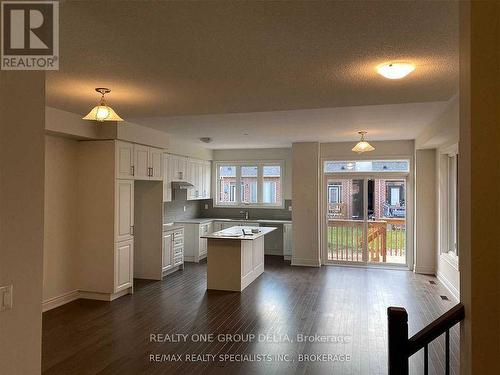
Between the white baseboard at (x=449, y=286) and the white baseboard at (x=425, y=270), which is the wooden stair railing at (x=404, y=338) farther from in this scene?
the white baseboard at (x=425, y=270)

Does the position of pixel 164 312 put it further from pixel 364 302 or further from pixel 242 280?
pixel 364 302

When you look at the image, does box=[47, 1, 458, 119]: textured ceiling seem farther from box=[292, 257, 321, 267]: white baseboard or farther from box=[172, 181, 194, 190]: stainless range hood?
box=[292, 257, 321, 267]: white baseboard

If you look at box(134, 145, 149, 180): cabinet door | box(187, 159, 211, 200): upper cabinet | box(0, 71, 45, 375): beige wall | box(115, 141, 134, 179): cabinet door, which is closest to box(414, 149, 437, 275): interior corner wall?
box(187, 159, 211, 200): upper cabinet

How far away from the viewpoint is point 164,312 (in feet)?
16.1

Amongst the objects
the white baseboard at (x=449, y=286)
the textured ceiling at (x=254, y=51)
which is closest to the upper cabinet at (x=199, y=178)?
the textured ceiling at (x=254, y=51)

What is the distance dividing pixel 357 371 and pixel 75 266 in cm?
424

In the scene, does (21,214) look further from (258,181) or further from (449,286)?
(258,181)

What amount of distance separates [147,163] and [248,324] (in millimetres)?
3209

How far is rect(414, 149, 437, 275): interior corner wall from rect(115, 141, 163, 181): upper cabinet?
4.96 meters

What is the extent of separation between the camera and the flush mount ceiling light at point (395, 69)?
2.79 metres

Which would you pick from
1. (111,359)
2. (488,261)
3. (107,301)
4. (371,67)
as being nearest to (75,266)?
(107,301)

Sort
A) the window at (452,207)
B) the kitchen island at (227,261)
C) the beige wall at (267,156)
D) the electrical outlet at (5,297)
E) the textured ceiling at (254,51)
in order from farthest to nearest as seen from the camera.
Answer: the beige wall at (267,156) < the window at (452,207) < the kitchen island at (227,261) < the textured ceiling at (254,51) < the electrical outlet at (5,297)

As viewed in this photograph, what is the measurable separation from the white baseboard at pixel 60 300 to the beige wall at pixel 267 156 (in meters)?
5.14

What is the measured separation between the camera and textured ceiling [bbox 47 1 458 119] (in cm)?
199
